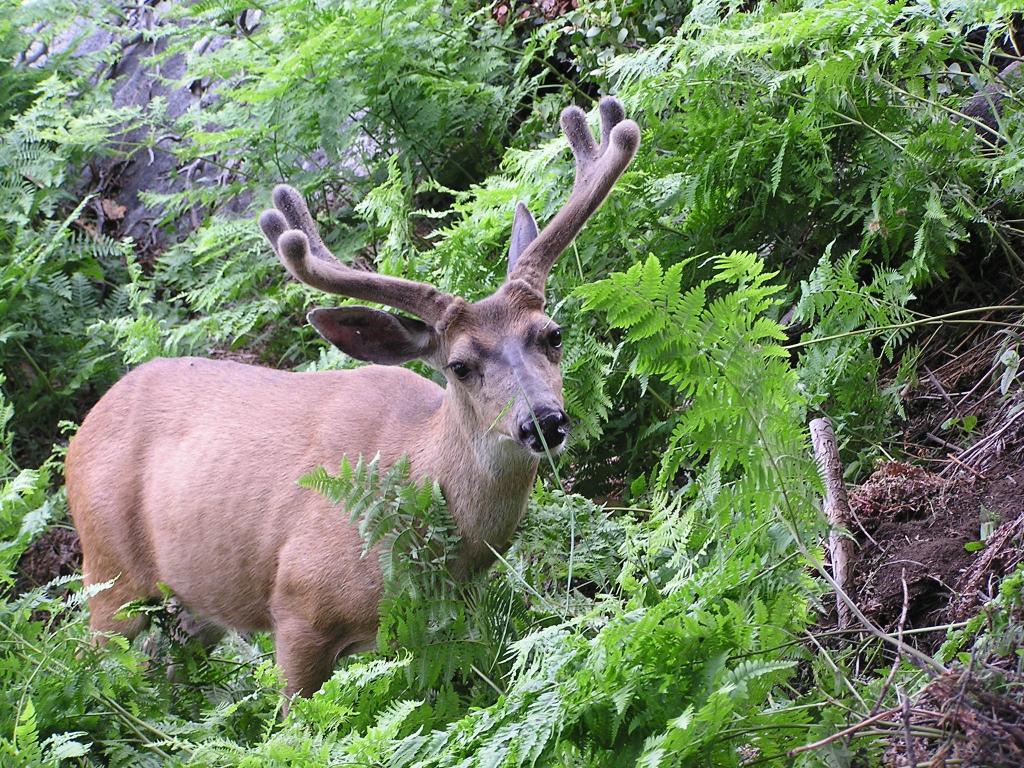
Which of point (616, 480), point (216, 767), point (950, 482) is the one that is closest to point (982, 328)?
point (950, 482)

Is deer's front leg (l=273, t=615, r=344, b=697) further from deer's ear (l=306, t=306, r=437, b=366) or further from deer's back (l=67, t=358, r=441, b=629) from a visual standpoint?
deer's ear (l=306, t=306, r=437, b=366)

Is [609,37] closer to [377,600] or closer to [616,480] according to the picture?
[616,480]

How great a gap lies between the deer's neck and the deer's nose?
0.89 ft

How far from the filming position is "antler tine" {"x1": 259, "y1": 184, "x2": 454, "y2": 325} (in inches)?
214

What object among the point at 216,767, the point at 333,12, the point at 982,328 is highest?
the point at 333,12

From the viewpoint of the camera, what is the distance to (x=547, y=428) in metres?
5.03

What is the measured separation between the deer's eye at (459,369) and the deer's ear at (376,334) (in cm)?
29

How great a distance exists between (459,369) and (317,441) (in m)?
1.06

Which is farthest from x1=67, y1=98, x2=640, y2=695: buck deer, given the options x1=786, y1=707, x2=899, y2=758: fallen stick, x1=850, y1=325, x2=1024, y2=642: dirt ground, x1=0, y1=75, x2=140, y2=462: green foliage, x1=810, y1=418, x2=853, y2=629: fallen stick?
x1=0, y1=75, x2=140, y2=462: green foliage

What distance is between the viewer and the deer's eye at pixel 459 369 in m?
5.49

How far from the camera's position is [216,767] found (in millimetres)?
4164

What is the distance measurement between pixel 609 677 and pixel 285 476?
333 cm

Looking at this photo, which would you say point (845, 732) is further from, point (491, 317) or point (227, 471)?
point (227, 471)

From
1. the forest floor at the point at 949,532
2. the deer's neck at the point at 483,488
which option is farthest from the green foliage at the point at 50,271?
the forest floor at the point at 949,532
